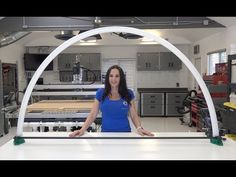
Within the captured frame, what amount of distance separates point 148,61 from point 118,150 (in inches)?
316

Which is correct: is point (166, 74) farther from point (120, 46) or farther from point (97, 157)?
point (97, 157)

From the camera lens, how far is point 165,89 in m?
9.32

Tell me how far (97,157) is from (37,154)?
0.34 metres

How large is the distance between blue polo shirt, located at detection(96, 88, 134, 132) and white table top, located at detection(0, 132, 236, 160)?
740 millimetres

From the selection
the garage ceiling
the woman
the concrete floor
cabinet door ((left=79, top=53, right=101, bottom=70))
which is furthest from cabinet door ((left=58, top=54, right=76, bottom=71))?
the woman

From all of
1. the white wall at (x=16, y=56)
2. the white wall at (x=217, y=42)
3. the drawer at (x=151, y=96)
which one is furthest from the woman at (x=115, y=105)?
the drawer at (x=151, y=96)

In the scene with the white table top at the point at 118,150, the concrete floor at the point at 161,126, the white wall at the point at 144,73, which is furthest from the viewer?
the white wall at the point at 144,73

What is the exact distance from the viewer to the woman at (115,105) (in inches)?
98.4

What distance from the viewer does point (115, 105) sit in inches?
99.9

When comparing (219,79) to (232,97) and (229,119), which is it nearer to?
(232,97)

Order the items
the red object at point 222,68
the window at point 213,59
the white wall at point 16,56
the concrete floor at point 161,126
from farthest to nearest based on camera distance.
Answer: the white wall at point 16,56
the concrete floor at point 161,126
the window at point 213,59
the red object at point 222,68

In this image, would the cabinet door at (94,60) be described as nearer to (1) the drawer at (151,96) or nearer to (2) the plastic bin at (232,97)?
(1) the drawer at (151,96)

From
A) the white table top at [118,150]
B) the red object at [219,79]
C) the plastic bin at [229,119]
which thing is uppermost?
the red object at [219,79]
